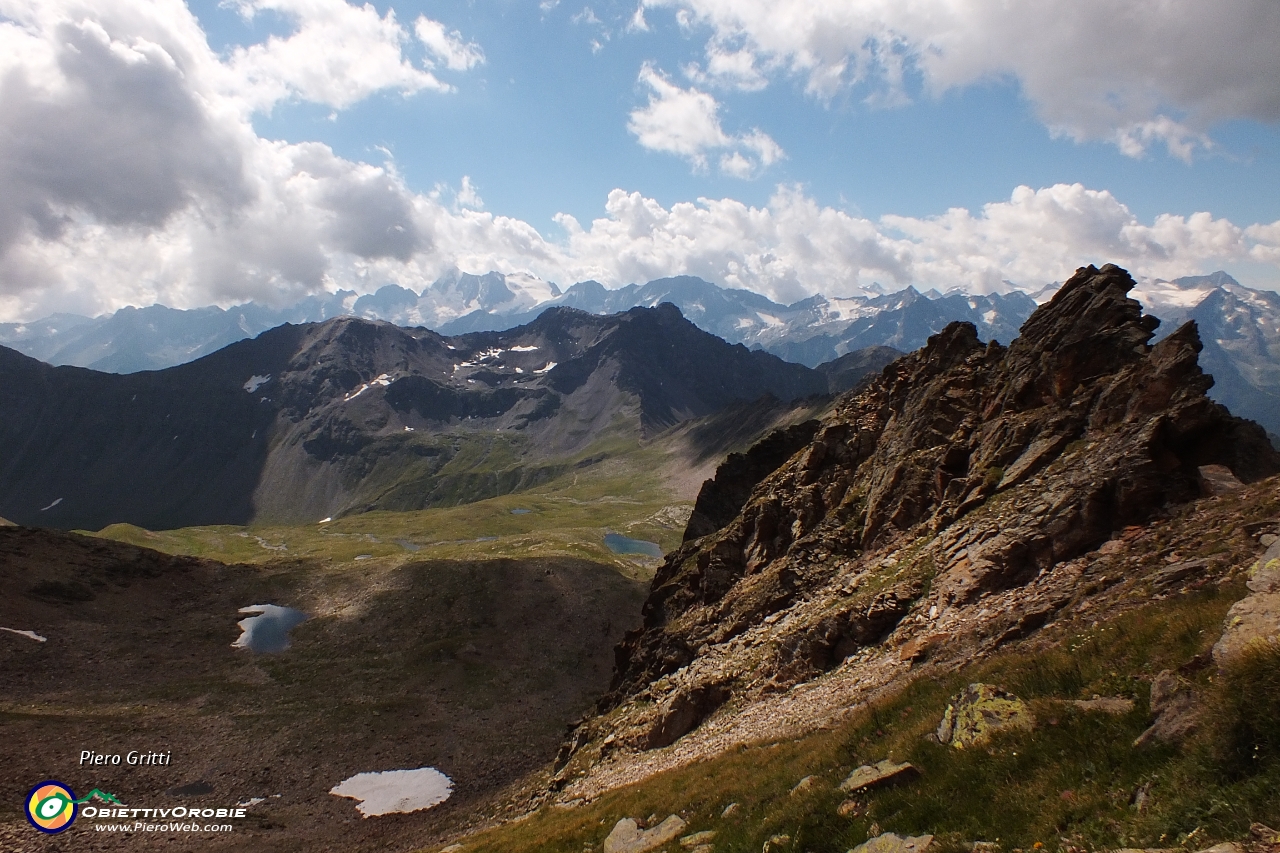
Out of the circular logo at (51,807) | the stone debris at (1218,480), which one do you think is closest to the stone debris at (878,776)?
the stone debris at (1218,480)

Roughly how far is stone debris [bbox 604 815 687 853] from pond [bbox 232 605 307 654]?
68230 millimetres

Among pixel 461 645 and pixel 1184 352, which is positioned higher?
pixel 1184 352

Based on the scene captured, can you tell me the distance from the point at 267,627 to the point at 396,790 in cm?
4425

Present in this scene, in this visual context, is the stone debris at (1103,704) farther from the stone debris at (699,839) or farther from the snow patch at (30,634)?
the snow patch at (30,634)

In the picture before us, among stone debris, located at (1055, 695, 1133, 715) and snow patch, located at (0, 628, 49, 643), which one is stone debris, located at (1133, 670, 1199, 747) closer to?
stone debris, located at (1055, 695, 1133, 715)

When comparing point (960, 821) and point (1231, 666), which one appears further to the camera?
point (960, 821)

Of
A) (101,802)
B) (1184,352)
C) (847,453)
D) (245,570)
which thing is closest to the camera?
(1184,352)

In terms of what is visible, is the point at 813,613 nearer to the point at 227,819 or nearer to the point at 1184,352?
the point at 1184,352

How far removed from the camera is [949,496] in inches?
1398

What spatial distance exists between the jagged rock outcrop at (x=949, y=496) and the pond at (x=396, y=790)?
1557 centimetres

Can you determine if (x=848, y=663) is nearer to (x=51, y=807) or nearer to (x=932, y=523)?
(x=932, y=523)

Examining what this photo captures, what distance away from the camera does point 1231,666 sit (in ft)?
34.8

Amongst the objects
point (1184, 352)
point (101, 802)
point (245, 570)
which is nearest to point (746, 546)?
point (1184, 352)

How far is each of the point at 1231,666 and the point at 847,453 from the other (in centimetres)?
4119
